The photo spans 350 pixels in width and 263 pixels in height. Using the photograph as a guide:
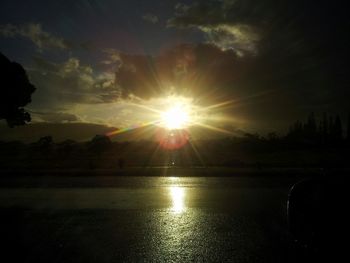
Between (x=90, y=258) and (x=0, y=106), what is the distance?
12.6 m

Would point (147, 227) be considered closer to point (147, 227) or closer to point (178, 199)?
point (147, 227)

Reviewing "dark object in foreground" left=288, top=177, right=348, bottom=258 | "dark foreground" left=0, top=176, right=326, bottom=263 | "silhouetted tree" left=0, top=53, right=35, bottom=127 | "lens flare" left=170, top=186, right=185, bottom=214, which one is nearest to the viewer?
"dark object in foreground" left=288, top=177, right=348, bottom=258

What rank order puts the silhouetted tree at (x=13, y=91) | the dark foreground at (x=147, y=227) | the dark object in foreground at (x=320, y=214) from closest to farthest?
the dark object in foreground at (x=320, y=214)
the dark foreground at (x=147, y=227)
the silhouetted tree at (x=13, y=91)

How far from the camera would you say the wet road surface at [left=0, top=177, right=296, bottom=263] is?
6.29 meters

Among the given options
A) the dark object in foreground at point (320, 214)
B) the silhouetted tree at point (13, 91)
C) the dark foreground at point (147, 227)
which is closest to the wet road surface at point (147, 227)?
the dark foreground at point (147, 227)

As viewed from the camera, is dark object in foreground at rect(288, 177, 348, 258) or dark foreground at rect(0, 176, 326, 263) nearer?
dark object in foreground at rect(288, 177, 348, 258)

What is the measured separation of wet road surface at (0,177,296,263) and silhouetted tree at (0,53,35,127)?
4.52 metres

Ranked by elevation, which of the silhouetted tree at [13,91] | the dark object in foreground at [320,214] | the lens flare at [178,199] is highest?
the silhouetted tree at [13,91]

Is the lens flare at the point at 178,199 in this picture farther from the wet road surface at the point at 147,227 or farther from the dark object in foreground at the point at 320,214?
the dark object in foreground at the point at 320,214

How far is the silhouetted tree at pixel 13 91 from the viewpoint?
1577cm

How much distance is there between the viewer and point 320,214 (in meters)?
4.95

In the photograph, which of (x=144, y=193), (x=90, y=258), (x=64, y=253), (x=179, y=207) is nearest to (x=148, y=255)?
(x=90, y=258)

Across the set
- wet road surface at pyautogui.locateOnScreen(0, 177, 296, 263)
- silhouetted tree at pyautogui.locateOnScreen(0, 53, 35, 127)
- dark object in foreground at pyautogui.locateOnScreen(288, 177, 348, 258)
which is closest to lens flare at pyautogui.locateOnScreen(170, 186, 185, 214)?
wet road surface at pyautogui.locateOnScreen(0, 177, 296, 263)

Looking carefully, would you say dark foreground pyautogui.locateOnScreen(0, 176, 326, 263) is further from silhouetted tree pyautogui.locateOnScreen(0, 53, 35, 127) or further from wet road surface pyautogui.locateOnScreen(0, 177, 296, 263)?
silhouetted tree pyautogui.locateOnScreen(0, 53, 35, 127)
